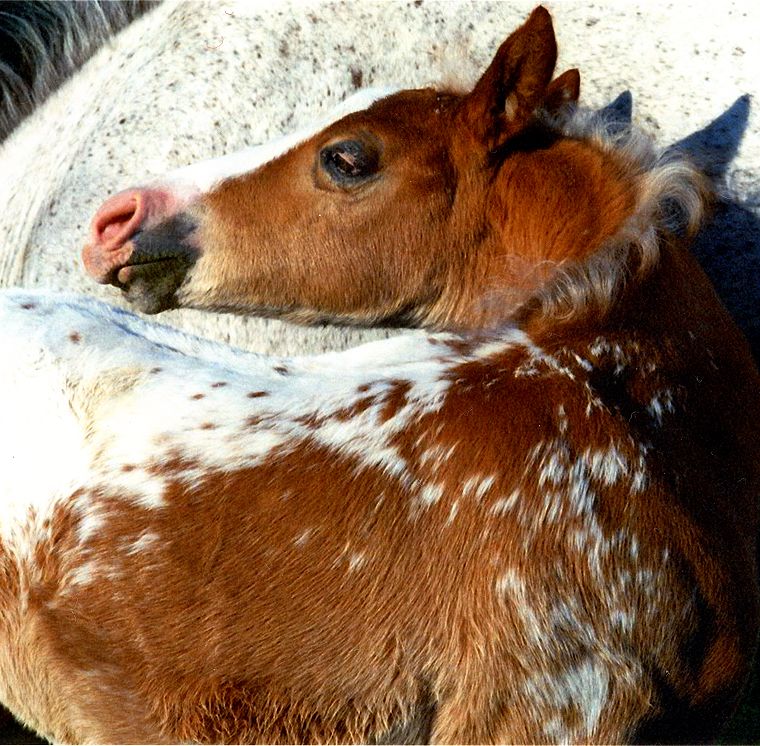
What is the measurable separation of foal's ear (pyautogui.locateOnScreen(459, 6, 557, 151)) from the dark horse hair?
6.30 ft

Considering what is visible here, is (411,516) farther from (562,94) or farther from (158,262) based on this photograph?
(562,94)

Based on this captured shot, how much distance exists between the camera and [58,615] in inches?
89.8

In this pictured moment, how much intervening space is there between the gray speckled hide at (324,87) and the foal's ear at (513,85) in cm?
37

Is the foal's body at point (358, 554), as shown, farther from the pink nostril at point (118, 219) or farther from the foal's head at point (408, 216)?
the pink nostril at point (118, 219)

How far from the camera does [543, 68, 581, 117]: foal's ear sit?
315 cm

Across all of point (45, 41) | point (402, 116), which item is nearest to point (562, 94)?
point (402, 116)

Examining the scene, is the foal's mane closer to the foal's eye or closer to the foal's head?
the foal's head

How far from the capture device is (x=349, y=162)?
10.1 ft

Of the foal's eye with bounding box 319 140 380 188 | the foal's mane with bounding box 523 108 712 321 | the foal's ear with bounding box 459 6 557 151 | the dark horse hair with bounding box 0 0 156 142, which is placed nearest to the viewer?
the foal's mane with bounding box 523 108 712 321

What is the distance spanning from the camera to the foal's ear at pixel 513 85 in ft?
9.41

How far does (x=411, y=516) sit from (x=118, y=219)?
4.66ft

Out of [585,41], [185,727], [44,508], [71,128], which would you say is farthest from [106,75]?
[185,727]

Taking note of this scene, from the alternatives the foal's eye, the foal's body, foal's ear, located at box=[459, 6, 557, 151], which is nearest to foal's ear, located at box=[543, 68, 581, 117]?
foal's ear, located at box=[459, 6, 557, 151]

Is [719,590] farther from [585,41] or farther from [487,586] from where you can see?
[585,41]
